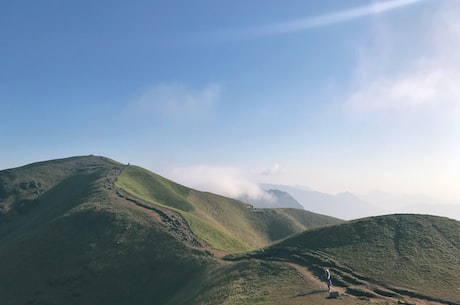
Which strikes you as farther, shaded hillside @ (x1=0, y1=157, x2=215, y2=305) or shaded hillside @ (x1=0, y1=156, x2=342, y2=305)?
shaded hillside @ (x1=0, y1=157, x2=215, y2=305)

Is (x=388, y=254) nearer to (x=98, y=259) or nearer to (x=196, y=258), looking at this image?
(x=196, y=258)

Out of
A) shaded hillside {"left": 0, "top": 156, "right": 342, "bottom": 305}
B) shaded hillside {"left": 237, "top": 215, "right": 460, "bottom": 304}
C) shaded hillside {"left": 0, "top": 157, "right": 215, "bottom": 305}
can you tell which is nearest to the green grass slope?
shaded hillside {"left": 0, "top": 156, "right": 342, "bottom": 305}

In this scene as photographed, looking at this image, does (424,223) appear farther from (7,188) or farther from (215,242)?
(7,188)

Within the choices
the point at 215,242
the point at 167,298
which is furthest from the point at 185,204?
the point at 167,298

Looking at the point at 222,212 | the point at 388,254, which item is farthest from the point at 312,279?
the point at 222,212

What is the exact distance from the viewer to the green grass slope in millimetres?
127188

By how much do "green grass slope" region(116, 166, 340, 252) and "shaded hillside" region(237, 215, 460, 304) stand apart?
143 feet

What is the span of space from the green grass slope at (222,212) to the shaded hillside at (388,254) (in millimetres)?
43539

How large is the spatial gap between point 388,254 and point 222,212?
88.6 meters

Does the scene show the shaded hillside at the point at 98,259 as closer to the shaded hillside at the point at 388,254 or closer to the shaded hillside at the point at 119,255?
the shaded hillside at the point at 119,255

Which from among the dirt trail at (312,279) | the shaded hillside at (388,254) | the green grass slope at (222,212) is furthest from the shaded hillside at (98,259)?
the shaded hillside at (388,254)

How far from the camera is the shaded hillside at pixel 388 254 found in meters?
48.2

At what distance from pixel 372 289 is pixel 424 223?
33.5 metres

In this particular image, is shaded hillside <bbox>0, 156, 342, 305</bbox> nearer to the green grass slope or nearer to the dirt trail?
the green grass slope
